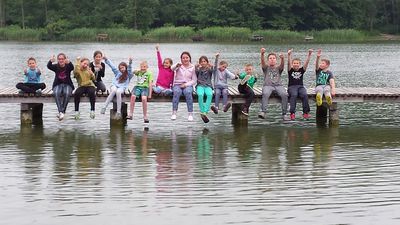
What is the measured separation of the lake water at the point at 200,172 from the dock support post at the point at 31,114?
206mm

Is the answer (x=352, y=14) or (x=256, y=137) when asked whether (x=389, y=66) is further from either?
(x=352, y=14)

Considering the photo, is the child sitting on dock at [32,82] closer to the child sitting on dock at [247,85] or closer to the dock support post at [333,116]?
the child sitting on dock at [247,85]

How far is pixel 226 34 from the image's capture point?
78750 mm

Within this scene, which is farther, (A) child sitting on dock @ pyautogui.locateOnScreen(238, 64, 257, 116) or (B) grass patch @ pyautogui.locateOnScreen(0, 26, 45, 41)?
(B) grass patch @ pyautogui.locateOnScreen(0, 26, 45, 41)

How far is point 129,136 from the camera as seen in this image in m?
14.4

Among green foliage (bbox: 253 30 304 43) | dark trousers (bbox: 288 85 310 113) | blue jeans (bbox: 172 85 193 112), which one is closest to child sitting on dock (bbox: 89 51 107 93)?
blue jeans (bbox: 172 85 193 112)

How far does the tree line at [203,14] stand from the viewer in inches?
3583

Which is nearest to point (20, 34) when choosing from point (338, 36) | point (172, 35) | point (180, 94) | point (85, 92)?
point (172, 35)

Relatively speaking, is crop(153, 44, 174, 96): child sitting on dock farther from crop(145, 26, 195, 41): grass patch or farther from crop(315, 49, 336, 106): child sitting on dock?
crop(145, 26, 195, 41): grass patch

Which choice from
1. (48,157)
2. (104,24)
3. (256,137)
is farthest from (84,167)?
(104,24)

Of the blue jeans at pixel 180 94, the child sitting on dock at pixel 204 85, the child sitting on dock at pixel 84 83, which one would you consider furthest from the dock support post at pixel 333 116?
the child sitting on dock at pixel 84 83

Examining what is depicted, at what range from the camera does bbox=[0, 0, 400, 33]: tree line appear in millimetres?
91000

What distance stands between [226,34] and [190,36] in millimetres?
3240

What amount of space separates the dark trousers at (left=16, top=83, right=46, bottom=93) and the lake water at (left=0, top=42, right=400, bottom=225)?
0.67m
